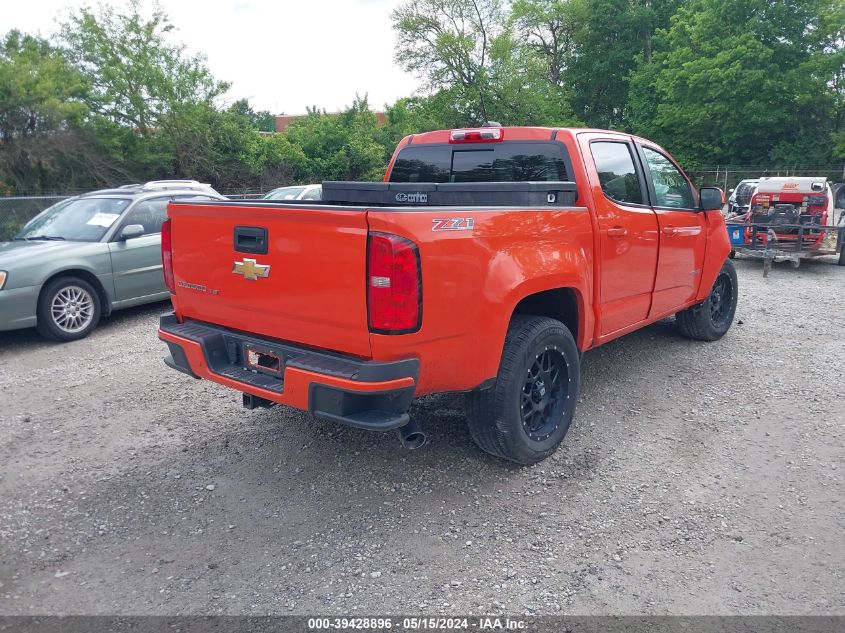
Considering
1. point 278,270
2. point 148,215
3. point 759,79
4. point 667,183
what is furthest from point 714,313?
point 759,79

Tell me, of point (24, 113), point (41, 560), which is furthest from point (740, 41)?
point (41, 560)

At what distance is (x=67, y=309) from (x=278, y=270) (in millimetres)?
4955

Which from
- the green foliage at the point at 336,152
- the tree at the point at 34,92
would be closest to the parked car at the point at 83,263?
the tree at the point at 34,92

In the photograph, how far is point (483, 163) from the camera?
4715 mm

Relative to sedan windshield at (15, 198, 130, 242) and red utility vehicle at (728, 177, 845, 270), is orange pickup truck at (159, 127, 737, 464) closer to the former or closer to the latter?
sedan windshield at (15, 198, 130, 242)

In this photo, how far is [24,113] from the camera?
1898 cm

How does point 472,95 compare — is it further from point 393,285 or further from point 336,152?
point 393,285

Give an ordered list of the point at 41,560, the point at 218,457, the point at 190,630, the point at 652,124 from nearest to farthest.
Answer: the point at 190,630 → the point at 41,560 → the point at 218,457 → the point at 652,124

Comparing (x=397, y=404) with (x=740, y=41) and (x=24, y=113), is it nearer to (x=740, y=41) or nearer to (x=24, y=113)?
(x=24, y=113)

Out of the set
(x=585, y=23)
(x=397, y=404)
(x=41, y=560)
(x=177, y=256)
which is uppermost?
(x=585, y=23)

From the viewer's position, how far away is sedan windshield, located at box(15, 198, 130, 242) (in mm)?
7742

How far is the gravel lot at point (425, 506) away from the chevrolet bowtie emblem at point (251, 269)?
1.29m

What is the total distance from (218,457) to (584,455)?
7.92 ft

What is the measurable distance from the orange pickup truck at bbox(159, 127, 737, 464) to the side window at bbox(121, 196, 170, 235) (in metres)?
4.49
